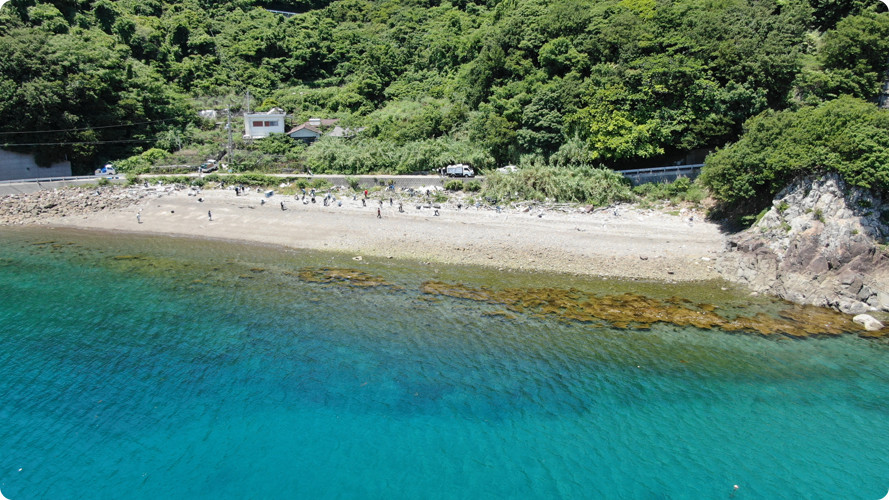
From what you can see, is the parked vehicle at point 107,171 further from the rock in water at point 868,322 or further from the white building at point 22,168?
the rock in water at point 868,322

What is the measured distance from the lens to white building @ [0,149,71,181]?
148 ft

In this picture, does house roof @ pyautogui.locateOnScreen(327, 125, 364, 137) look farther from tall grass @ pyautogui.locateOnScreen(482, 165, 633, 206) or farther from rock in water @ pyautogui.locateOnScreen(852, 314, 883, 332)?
rock in water @ pyautogui.locateOnScreen(852, 314, 883, 332)

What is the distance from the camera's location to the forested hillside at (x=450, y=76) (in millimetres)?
32812

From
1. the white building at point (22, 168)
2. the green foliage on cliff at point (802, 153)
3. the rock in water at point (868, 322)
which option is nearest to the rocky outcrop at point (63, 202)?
the white building at point (22, 168)

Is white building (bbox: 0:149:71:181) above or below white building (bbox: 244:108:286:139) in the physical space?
below

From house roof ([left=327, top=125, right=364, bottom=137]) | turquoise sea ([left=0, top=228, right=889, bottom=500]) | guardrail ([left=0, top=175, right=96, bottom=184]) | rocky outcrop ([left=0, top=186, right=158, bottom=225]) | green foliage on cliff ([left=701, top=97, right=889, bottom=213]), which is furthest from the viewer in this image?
house roof ([left=327, top=125, right=364, bottom=137])

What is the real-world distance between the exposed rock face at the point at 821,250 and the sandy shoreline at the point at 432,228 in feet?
7.12

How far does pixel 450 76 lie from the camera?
59.4 m

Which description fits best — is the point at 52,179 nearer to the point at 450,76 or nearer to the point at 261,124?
the point at 261,124

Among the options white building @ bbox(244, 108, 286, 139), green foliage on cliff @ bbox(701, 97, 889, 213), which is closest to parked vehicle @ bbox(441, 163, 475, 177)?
green foliage on cliff @ bbox(701, 97, 889, 213)

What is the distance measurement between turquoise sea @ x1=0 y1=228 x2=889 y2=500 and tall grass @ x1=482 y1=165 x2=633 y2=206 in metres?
10.8

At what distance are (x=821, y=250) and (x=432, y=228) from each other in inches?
797

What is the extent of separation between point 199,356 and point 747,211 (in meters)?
29.0

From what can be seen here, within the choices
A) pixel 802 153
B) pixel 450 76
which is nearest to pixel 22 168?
pixel 450 76
